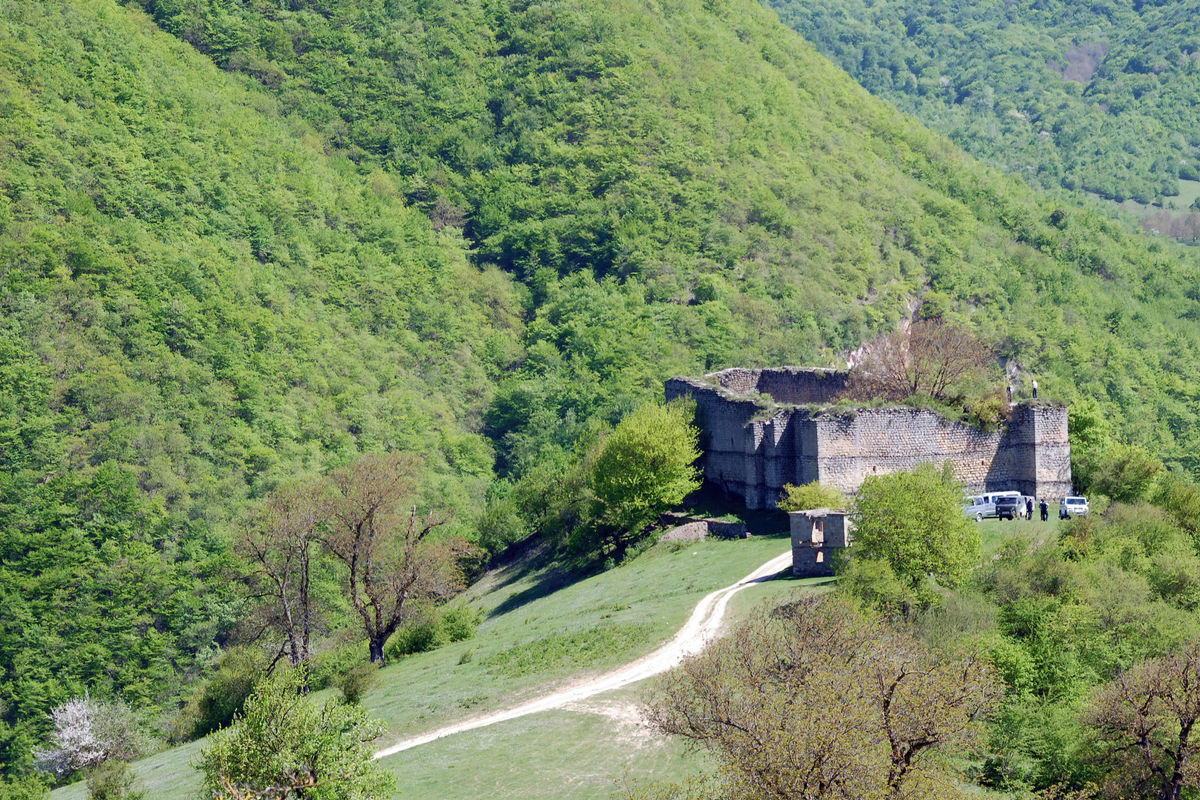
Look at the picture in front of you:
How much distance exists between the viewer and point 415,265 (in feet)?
362

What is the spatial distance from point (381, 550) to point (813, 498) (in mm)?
17224

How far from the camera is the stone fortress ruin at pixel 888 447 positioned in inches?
1999

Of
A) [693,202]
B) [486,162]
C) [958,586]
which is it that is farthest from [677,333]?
[958,586]

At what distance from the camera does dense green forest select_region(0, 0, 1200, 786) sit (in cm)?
8094

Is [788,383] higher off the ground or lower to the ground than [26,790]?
higher

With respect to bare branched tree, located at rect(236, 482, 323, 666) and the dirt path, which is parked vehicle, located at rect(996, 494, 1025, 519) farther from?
bare branched tree, located at rect(236, 482, 323, 666)

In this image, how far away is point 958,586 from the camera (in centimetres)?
3906

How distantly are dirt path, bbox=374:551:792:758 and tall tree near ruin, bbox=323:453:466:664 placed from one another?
1525 cm

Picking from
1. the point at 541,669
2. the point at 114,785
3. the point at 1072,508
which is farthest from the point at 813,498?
the point at 114,785

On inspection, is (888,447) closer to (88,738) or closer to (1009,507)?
(1009,507)

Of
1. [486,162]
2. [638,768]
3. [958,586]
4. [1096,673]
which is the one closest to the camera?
[638,768]

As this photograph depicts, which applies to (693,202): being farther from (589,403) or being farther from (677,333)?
(589,403)

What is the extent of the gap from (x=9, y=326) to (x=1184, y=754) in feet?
249

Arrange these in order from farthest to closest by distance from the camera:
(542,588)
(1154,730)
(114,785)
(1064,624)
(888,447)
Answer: (542,588) < (888,447) < (114,785) < (1064,624) < (1154,730)
